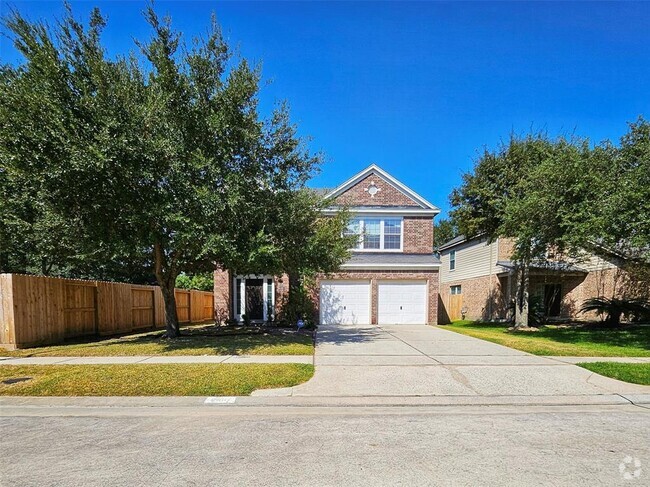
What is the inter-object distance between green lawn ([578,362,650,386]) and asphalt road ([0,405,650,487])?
1.80m

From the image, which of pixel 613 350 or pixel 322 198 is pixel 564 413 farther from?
pixel 322 198

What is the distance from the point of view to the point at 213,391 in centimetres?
628

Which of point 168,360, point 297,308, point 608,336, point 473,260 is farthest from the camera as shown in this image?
point 473,260

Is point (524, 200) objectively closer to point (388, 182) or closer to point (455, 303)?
point (388, 182)

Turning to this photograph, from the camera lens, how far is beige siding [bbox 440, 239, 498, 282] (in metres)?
22.7

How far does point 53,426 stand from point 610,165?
17.3 metres

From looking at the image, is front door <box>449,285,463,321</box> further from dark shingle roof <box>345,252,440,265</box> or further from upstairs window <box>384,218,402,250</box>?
upstairs window <box>384,218,402,250</box>

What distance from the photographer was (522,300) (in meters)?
18.0

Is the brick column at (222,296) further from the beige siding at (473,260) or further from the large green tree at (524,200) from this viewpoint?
the beige siding at (473,260)

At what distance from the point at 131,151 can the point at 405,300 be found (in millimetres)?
14366

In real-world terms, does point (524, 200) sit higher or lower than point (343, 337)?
higher

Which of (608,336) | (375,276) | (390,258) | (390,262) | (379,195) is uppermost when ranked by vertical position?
(379,195)

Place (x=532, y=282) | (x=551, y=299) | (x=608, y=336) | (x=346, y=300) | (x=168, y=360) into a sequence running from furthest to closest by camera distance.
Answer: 1. (x=551, y=299)
2. (x=532, y=282)
3. (x=346, y=300)
4. (x=608, y=336)
5. (x=168, y=360)

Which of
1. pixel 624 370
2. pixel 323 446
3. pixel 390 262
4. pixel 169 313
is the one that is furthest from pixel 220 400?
pixel 390 262
